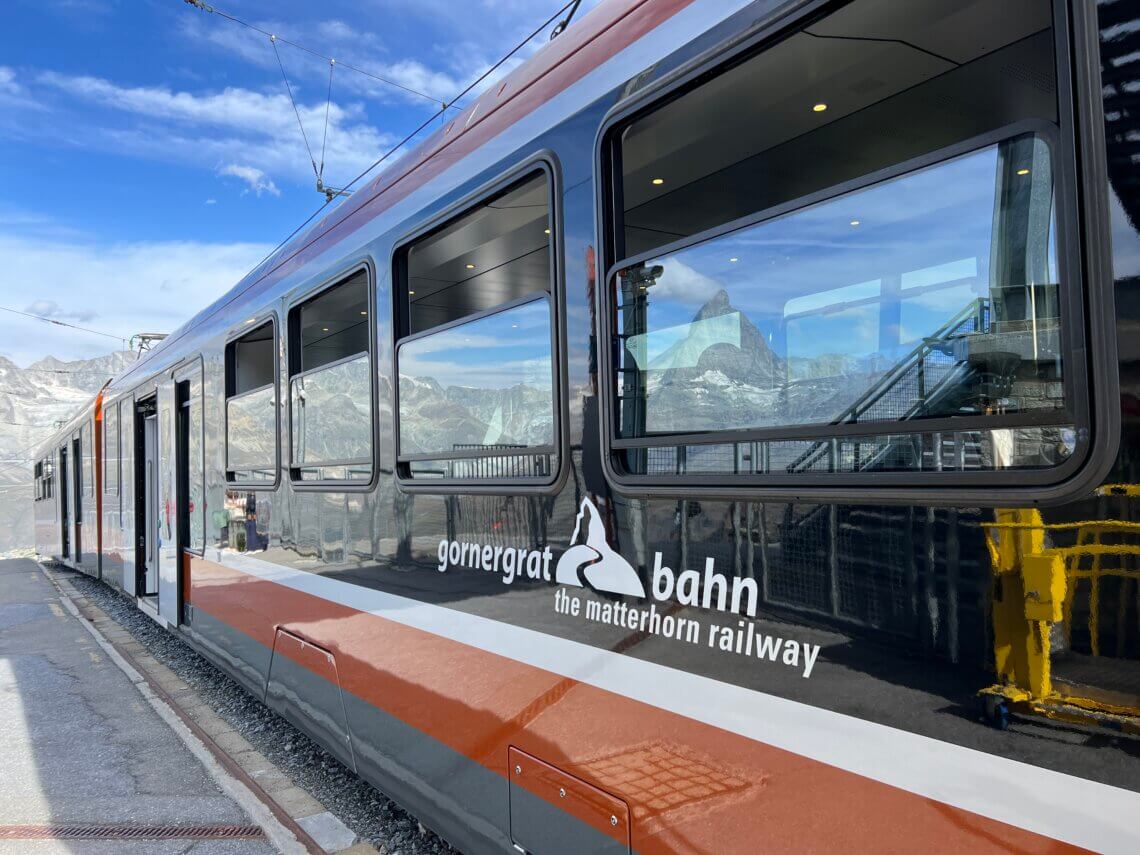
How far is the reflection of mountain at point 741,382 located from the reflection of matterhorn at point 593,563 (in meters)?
0.35

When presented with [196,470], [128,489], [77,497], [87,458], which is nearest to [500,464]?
[196,470]

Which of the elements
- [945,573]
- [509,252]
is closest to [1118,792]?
[945,573]

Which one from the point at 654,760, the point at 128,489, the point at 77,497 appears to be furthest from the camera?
the point at 77,497

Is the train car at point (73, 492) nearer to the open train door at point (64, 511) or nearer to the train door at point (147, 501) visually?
the open train door at point (64, 511)

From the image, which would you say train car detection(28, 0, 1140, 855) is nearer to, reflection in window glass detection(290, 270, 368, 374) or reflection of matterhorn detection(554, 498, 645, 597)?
reflection of matterhorn detection(554, 498, 645, 597)

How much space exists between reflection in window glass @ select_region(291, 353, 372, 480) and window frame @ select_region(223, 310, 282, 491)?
26 centimetres

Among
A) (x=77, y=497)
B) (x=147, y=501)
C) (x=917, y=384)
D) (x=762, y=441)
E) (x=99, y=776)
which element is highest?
(x=917, y=384)

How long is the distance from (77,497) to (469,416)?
13683 mm

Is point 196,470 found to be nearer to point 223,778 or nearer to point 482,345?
point 223,778

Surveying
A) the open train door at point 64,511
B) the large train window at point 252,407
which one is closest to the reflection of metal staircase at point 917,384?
the large train window at point 252,407

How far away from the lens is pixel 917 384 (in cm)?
172

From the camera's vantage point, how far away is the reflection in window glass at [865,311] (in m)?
1.56

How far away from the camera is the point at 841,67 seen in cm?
214

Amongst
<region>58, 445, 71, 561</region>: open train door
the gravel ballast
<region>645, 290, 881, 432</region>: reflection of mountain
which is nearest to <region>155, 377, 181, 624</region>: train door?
the gravel ballast
